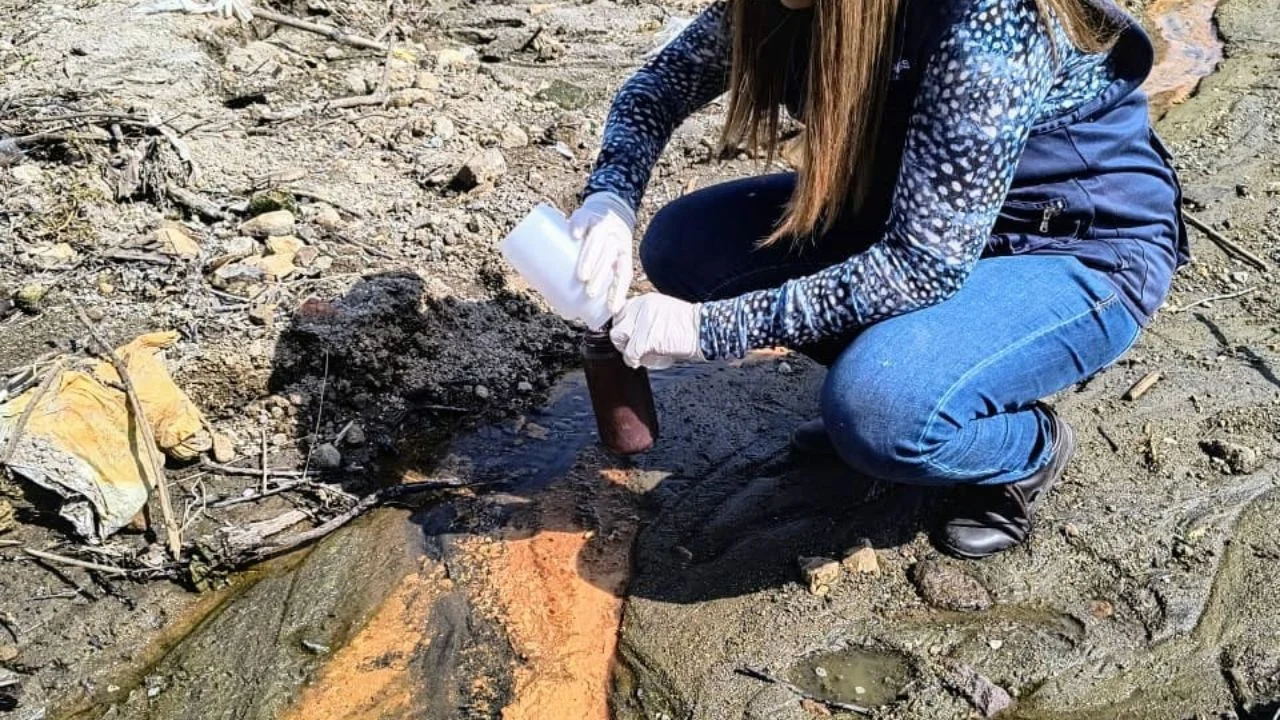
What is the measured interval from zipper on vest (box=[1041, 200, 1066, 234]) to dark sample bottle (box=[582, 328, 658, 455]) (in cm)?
76

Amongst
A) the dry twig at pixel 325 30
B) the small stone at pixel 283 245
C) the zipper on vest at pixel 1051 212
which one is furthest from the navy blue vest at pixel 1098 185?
the dry twig at pixel 325 30

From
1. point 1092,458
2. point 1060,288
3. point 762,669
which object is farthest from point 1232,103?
point 762,669

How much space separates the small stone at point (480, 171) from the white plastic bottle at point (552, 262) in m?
1.31

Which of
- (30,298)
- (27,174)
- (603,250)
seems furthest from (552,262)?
(27,174)

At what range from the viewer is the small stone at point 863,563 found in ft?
7.14

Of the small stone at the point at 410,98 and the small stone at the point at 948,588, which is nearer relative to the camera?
the small stone at the point at 948,588

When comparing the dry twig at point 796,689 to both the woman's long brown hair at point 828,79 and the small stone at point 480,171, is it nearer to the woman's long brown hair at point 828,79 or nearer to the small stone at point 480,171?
the woman's long brown hair at point 828,79

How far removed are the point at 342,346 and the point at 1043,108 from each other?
1640 millimetres

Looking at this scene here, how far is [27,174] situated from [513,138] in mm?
1380

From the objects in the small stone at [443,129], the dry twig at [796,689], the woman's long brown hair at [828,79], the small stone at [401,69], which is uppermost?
the woman's long brown hair at [828,79]

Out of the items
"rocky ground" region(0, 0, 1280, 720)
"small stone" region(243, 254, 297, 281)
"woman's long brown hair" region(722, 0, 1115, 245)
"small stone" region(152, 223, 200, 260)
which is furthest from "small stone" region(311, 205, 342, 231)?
"woman's long brown hair" region(722, 0, 1115, 245)

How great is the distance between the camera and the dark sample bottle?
202 centimetres

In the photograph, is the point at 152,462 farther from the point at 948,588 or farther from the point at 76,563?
the point at 948,588

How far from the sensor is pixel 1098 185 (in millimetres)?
1901
